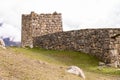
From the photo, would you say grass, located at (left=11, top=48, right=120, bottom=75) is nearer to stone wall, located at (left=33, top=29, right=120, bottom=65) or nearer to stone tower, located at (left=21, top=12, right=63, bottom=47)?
stone wall, located at (left=33, top=29, right=120, bottom=65)

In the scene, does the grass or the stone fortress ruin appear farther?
the stone fortress ruin

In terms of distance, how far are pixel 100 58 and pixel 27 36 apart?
14453 millimetres

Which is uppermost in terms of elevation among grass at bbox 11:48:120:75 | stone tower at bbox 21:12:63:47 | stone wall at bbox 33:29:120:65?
stone tower at bbox 21:12:63:47

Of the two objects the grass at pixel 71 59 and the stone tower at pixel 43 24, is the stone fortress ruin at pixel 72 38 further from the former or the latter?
the grass at pixel 71 59

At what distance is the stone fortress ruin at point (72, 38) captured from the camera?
1604 inches

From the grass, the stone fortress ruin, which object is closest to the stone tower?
the stone fortress ruin

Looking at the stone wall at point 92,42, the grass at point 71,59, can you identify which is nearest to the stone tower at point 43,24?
the stone wall at point 92,42

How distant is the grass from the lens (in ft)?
117

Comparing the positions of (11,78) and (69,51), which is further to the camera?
(69,51)

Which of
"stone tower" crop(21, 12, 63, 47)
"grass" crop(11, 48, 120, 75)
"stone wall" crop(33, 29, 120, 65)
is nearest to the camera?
"grass" crop(11, 48, 120, 75)

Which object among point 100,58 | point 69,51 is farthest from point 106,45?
point 69,51

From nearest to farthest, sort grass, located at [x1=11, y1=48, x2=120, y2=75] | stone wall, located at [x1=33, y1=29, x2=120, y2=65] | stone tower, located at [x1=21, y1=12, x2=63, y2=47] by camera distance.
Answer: grass, located at [x1=11, y1=48, x2=120, y2=75] < stone wall, located at [x1=33, y1=29, x2=120, y2=65] < stone tower, located at [x1=21, y1=12, x2=63, y2=47]

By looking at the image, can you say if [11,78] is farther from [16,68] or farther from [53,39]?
[53,39]

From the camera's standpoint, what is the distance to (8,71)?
23031 millimetres
